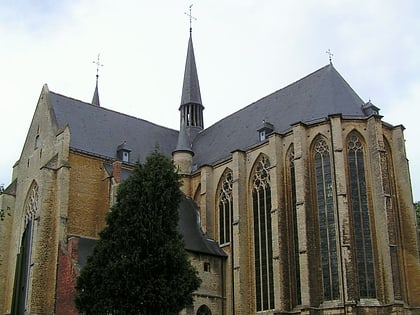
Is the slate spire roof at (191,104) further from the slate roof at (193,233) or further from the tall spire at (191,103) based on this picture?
the slate roof at (193,233)

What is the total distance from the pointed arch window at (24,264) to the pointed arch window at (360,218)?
15487mm

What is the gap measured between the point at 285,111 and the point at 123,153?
8992 millimetres

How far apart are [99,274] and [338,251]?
10.5 m

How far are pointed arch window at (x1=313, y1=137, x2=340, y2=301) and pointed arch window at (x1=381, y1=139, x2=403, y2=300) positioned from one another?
2.20 m

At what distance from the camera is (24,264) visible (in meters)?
29.4

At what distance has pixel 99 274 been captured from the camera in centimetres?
1792

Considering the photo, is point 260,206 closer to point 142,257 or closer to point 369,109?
point 369,109

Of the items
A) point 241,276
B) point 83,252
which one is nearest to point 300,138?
point 241,276

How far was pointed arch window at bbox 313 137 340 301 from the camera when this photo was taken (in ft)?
77.9

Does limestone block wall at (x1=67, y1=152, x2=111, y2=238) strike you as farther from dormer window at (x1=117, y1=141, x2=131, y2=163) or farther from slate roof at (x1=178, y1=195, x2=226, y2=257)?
slate roof at (x1=178, y1=195, x2=226, y2=257)

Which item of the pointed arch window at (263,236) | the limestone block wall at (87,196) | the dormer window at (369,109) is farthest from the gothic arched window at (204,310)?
the dormer window at (369,109)

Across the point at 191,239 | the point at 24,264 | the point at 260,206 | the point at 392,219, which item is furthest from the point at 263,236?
the point at 24,264

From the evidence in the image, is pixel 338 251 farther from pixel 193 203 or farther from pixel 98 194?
pixel 98 194

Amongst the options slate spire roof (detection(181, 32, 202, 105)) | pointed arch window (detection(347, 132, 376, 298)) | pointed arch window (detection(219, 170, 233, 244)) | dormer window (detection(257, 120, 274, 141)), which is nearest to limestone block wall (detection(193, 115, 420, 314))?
pointed arch window (detection(347, 132, 376, 298))
